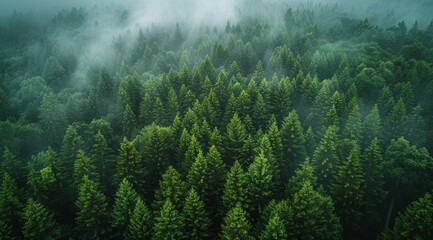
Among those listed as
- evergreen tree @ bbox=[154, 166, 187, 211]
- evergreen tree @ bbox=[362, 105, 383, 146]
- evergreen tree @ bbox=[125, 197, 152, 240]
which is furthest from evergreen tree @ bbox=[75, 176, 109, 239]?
evergreen tree @ bbox=[362, 105, 383, 146]

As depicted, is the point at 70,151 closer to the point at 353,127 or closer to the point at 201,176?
the point at 201,176

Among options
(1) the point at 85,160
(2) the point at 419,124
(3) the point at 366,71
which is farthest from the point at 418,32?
(1) the point at 85,160

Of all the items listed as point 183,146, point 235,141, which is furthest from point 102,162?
point 235,141

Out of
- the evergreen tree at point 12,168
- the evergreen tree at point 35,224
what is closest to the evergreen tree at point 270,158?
the evergreen tree at point 35,224

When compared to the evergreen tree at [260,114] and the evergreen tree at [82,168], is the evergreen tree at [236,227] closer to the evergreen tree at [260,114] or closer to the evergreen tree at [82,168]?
the evergreen tree at [82,168]

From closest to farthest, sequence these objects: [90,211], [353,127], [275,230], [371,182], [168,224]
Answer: [275,230] → [168,224] → [90,211] → [371,182] → [353,127]

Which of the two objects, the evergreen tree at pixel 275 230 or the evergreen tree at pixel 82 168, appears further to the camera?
the evergreen tree at pixel 82 168

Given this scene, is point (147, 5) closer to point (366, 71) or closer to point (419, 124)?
point (366, 71)
